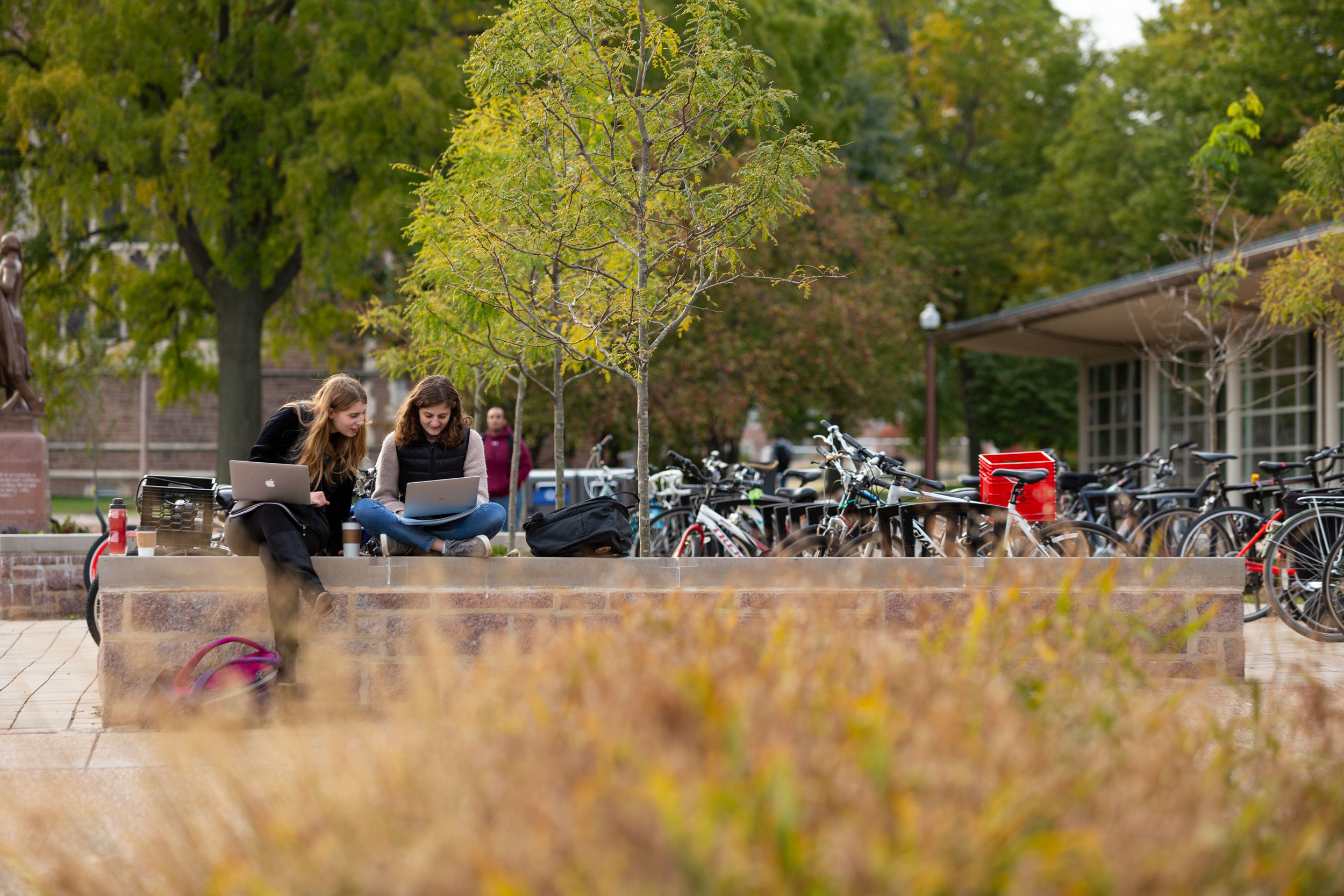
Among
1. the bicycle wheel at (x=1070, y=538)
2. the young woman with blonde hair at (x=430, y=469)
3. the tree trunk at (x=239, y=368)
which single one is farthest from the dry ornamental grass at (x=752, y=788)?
the tree trunk at (x=239, y=368)

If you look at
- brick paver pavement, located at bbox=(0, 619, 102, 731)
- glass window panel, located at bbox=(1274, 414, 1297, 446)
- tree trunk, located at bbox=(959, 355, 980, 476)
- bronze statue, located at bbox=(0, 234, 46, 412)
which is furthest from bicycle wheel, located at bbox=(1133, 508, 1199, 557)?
tree trunk, located at bbox=(959, 355, 980, 476)

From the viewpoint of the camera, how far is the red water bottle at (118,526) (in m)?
8.60

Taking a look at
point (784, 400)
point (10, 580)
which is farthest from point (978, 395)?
point (10, 580)

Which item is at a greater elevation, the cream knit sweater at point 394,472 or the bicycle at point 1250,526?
the cream knit sweater at point 394,472

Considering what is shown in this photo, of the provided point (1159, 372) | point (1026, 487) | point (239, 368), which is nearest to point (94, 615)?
point (1026, 487)

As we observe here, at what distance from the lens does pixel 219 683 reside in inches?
227

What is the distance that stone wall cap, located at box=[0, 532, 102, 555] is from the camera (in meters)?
11.3

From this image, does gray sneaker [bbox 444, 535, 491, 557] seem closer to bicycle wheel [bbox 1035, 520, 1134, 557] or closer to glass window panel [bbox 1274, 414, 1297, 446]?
bicycle wheel [bbox 1035, 520, 1134, 557]

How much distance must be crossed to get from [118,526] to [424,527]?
10.3 ft

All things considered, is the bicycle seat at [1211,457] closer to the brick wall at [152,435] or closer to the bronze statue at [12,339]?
the bronze statue at [12,339]

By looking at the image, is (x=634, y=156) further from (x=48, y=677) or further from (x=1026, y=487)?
(x=48, y=677)

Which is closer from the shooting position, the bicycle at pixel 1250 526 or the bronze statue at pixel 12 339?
the bicycle at pixel 1250 526

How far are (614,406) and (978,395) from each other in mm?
15259

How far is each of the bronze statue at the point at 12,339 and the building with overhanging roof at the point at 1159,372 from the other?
40.4ft
